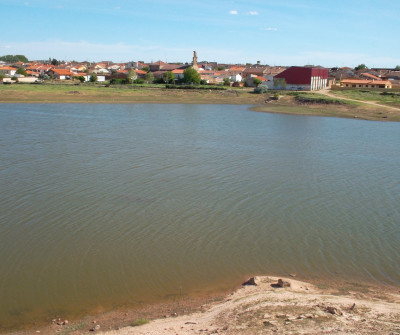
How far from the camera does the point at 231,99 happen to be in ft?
206

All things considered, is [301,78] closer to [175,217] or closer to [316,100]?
[316,100]

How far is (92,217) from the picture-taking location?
14227 millimetres

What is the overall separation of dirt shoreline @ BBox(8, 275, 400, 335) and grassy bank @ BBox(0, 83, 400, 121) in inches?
1563

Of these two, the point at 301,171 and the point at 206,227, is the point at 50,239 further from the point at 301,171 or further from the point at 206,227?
the point at 301,171

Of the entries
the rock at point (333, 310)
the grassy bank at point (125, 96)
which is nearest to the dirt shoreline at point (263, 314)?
the rock at point (333, 310)

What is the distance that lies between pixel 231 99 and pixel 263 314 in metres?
56.0

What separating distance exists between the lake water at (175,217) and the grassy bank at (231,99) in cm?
2229

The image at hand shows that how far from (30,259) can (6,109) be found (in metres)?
37.7

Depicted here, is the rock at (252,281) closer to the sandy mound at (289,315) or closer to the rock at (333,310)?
the sandy mound at (289,315)

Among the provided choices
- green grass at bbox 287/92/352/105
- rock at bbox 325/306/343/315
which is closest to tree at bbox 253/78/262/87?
green grass at bbox 287/92/352/105

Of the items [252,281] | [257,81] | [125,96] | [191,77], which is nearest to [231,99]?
[125,96]

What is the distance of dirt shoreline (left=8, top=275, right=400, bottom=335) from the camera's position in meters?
7.69

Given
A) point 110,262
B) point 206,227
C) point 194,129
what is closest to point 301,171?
point 206,227

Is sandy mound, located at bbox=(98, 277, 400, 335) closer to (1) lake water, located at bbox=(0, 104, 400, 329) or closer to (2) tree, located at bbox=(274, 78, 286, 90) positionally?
(1) lake water, located at bbox=(0, 104, 400, 329)
